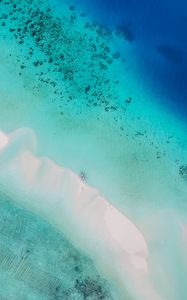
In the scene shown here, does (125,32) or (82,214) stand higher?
(125,32)

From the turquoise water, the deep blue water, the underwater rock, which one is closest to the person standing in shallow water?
the turquoise water

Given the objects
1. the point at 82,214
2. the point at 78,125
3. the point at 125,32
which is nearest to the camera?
the point at 82,214

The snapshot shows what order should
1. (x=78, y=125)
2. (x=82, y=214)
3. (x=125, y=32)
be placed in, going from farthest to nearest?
(x=125, y=32) < (x=78, y=125) < (x=82, y=214)

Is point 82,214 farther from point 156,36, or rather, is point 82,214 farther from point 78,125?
point 156,36

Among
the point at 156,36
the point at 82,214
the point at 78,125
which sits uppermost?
the point at 156,36

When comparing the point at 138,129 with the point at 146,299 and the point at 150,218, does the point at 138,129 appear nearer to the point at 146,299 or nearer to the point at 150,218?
the point at 150,218

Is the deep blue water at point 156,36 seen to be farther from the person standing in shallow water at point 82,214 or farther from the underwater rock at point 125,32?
the person standing in shallow water at point 82,214

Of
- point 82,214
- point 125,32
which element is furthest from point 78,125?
point 125,32

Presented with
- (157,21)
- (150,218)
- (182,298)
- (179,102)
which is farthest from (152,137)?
(182,298)
